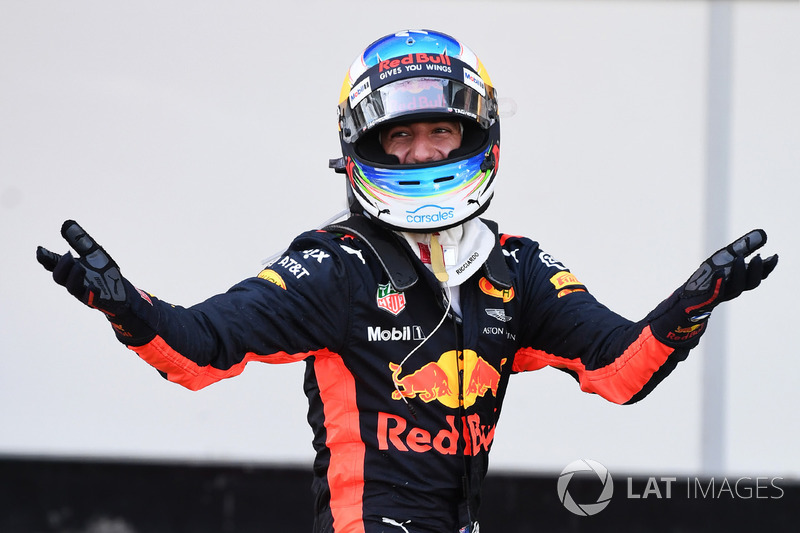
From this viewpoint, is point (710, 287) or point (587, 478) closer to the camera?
point (710, 287)

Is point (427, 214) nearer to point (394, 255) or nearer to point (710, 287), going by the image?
point (394, 255)

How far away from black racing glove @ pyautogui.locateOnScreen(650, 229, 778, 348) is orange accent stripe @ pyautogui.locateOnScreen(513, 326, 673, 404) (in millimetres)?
43

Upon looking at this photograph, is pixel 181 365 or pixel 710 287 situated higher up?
pixel 710 287

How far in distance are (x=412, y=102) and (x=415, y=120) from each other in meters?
0.06

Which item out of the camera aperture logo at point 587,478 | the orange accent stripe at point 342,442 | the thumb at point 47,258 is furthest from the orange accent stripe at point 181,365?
the camera aperture logo at point 587,478

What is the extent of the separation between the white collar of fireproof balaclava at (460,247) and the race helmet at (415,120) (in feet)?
0.15

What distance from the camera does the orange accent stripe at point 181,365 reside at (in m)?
1.95

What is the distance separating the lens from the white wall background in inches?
174

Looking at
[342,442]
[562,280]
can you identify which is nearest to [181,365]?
[342,442]

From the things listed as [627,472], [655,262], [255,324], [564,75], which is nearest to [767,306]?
[655,262]

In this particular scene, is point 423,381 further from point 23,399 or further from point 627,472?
point 23,399

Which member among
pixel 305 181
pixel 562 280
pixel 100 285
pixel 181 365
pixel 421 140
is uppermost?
A: pixel 305 181

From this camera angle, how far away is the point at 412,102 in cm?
237

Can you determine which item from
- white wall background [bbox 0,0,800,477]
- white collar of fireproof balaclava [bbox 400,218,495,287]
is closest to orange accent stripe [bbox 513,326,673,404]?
white collar of fireproof balaclava [bbox 400,218,495,287]
